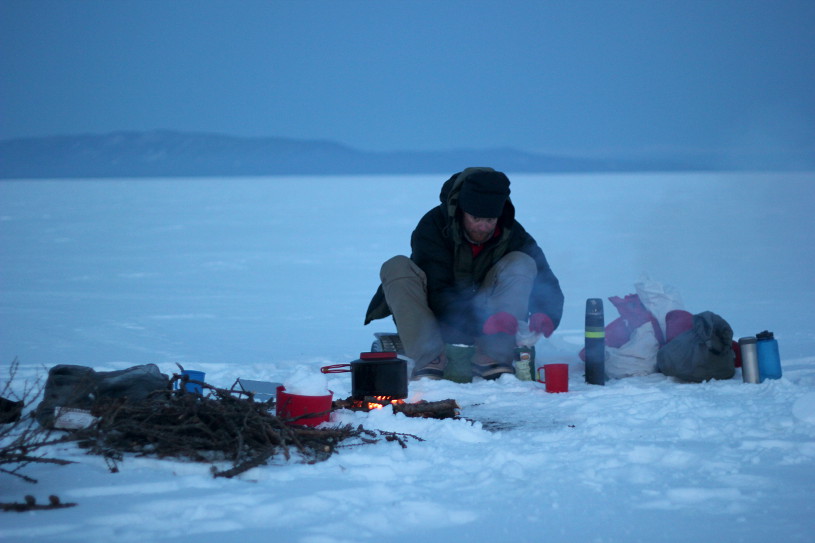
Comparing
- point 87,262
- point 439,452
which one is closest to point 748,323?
point 439,452

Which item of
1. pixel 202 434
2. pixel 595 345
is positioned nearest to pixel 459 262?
pixel 595 345

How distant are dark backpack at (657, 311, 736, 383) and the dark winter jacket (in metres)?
0.70

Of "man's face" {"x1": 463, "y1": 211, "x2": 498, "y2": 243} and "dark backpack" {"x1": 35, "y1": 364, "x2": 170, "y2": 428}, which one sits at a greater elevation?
"man's face" {"x1": 463, "y1": 211, "x2": 498, "y2": 243}

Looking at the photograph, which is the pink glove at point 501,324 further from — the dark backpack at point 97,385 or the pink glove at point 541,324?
the dark backpack at point 97,385

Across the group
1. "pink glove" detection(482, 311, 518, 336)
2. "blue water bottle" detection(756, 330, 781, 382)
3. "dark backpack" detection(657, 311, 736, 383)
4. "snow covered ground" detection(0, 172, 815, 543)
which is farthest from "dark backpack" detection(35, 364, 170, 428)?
"blue water bottle" detection(756, 330, 781, 382)

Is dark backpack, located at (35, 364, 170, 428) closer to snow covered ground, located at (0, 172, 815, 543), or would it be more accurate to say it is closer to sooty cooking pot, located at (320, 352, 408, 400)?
snow covered ground, located at (0, 172, 815, 543)

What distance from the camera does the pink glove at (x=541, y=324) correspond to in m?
4.06

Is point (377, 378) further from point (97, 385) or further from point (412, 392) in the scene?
point (97, 385)

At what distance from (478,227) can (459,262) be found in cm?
27

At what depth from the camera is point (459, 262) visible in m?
4.37

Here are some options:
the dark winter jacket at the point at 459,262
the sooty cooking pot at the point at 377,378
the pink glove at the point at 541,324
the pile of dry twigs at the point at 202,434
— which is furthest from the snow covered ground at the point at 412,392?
the dark winter jacket at the point at 459,262

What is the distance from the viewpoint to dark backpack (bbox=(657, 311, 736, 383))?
145 inches

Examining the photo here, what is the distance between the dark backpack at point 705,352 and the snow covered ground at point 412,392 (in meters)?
0.08

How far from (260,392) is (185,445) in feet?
3.51
